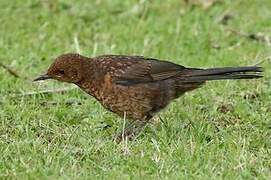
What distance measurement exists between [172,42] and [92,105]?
103 inches

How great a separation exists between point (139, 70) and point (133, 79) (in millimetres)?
110

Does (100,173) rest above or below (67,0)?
below

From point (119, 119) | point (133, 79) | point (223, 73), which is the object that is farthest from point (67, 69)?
point (223, 73)

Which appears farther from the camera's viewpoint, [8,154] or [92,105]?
[92,105]

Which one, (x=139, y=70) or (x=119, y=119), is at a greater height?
(x=139, y=70)

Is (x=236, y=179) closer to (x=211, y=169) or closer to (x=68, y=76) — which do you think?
(x=211, y=169)

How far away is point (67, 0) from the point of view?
11.9 m

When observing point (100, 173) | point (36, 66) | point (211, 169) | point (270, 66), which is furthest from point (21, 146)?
point (270, 66)

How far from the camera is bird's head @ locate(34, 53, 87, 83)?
7172mm

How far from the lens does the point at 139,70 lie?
725cm

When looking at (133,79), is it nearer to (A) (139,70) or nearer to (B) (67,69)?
(A) (139,70)

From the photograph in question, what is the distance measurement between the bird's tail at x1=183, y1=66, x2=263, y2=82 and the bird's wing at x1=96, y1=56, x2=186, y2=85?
0.12 m

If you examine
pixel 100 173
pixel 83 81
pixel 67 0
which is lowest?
pixel 100 173

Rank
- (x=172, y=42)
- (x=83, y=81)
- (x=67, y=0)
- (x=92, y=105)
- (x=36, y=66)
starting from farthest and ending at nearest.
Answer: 1. (x=67, y=0)
2. (x=172, y=42)
3. (x=36, y=66)
4. (x=92, y=105)
5. (x=83, y=81)
